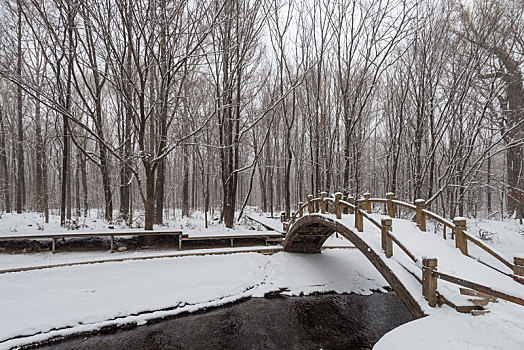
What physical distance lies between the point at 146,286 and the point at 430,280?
6.99 metres

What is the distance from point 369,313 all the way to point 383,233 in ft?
9.57

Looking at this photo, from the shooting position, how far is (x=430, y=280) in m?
4.57

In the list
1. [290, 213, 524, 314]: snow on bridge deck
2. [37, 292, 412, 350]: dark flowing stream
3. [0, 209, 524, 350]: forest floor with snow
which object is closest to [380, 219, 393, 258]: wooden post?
[290, 213, 524, 314]: snow on bridge deck

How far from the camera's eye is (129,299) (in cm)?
700

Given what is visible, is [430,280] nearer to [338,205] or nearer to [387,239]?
[387,239]

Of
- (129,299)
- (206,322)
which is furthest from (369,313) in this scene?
(129,299)

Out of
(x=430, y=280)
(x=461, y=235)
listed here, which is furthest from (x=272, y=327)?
(x=461, y=235)

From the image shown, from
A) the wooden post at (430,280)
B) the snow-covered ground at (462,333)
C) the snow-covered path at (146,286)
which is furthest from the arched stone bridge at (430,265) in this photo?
the snow-covered path at (146,286)

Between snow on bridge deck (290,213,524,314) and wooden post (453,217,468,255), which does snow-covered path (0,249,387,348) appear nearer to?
snow on bridge deck (290,213,524,314)

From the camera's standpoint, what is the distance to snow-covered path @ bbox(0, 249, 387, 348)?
6055 millimetres

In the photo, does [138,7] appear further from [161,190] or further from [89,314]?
[89,314]

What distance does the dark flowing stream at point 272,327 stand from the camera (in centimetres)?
580

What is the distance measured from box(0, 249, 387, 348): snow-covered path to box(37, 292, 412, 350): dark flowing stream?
0.39 meters

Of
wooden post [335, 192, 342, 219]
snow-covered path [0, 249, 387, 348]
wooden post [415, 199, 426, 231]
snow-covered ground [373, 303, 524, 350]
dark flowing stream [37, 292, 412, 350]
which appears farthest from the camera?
wooden post [335, 192, 342, 219]
